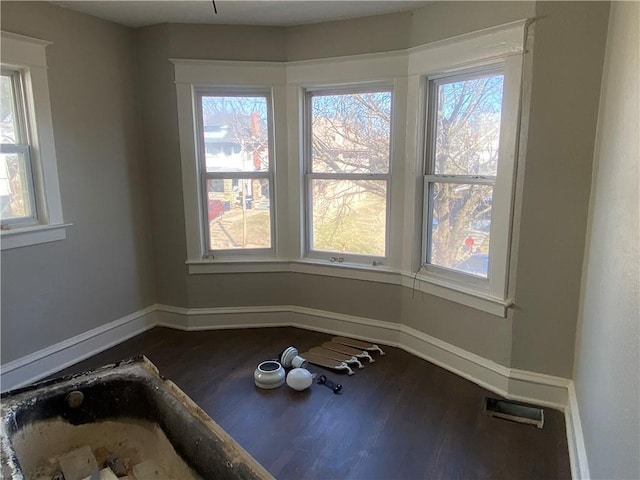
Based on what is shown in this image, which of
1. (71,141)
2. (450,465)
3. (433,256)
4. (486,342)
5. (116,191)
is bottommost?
(450,465)

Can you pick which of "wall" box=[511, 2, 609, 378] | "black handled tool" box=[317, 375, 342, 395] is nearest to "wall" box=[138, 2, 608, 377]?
"wall" box=[511, 2, 609, 378]

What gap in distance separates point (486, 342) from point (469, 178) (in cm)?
107

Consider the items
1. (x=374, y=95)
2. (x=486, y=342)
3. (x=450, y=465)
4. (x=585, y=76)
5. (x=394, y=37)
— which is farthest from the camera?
(x=374, y=95)

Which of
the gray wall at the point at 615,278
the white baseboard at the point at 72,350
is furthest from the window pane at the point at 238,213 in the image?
the gray wall at the point at 615,278

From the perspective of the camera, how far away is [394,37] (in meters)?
2.98

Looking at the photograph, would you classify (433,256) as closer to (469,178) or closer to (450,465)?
(469,178)

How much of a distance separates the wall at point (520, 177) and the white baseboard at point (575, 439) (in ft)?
0.67

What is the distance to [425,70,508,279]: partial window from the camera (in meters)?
2.63

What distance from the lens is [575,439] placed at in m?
2.08

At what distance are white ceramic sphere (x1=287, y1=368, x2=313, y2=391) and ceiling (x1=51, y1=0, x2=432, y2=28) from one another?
2417mm

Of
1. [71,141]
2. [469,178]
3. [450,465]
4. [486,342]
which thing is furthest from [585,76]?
[71,141]

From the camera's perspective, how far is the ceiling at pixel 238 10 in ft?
9.16

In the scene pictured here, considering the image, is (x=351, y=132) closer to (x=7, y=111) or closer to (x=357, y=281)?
(x=357, y=281)

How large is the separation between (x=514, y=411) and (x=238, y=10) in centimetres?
314
